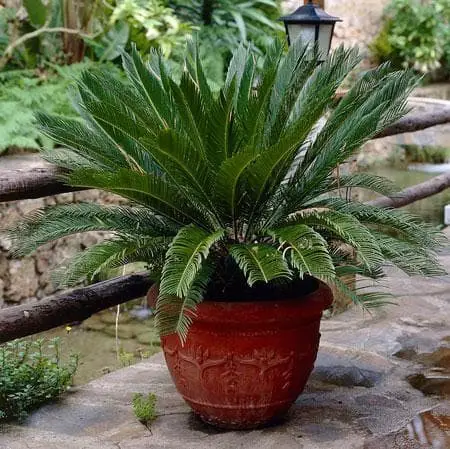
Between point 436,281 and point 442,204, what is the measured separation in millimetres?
4056

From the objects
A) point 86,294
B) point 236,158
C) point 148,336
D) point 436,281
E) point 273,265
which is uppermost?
point 236,158

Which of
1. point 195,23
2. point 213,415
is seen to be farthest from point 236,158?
point 195,23

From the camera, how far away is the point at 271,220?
256 centimetres

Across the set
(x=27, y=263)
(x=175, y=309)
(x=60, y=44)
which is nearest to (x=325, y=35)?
(x=175, y=309)

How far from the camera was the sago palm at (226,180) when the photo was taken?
2299mm

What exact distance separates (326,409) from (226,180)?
0.94 m

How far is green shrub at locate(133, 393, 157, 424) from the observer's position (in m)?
2.70

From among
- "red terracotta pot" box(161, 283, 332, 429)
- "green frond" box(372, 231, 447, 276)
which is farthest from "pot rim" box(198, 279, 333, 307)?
"green frond" box(372, 231, 447, 276)

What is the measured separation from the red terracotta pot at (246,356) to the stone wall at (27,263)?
3.54 m

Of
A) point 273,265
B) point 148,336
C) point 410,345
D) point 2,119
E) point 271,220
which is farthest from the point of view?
point 2,119

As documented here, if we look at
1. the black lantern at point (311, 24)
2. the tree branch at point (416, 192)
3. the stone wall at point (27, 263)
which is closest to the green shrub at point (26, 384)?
the black lantern at point (311, 24)

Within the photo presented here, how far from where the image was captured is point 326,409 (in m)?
2.79

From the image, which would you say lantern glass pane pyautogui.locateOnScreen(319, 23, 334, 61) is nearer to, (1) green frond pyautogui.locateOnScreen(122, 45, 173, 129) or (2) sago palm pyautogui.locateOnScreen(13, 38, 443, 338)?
(2) sago palm pyautogui.locateOnScreen(13, 38, 443, 338)

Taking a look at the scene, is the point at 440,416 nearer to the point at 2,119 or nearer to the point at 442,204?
the point at 2,119
